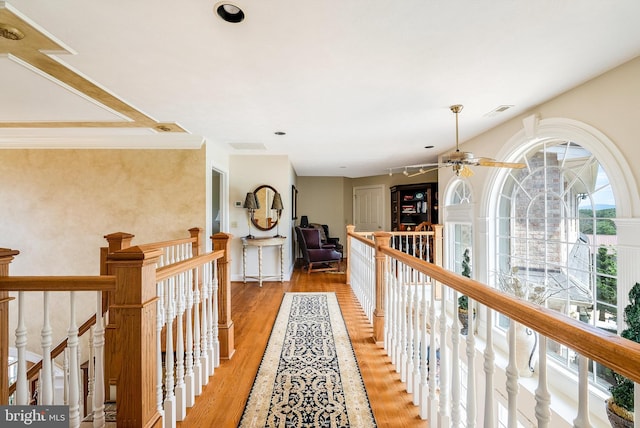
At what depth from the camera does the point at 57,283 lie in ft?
3.74

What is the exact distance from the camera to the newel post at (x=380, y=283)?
2.40 meters

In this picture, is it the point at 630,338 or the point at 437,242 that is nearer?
the point at 630,338

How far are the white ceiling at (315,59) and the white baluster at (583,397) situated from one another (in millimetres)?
1599

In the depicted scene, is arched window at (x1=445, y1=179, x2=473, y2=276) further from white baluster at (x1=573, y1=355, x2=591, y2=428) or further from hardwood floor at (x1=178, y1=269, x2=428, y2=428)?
white baluster at (x1=573, y1=355, x2=591, y2=428)

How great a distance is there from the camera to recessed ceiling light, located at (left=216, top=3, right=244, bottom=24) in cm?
143

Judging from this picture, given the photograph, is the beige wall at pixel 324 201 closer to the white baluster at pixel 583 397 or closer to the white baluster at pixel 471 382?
the white baluster at pixel 471 382

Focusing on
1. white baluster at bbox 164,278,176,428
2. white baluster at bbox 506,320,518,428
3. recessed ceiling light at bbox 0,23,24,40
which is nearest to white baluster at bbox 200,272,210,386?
white baluster at bbox 164,278,176,428

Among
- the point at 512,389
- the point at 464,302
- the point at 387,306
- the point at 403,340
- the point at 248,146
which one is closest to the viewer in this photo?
the point at 512,389

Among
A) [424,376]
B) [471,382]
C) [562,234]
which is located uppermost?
[562,234]

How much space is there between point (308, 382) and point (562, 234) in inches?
115

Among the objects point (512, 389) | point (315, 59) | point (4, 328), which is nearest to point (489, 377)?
point (512, 389)

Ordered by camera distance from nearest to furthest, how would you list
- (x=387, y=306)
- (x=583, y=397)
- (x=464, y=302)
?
(x=583, y=397), (x=387, y=306), (x=464, y=302)

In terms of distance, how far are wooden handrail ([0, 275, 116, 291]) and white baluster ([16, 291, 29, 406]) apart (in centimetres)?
5

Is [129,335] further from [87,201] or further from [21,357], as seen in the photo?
[87,201]
